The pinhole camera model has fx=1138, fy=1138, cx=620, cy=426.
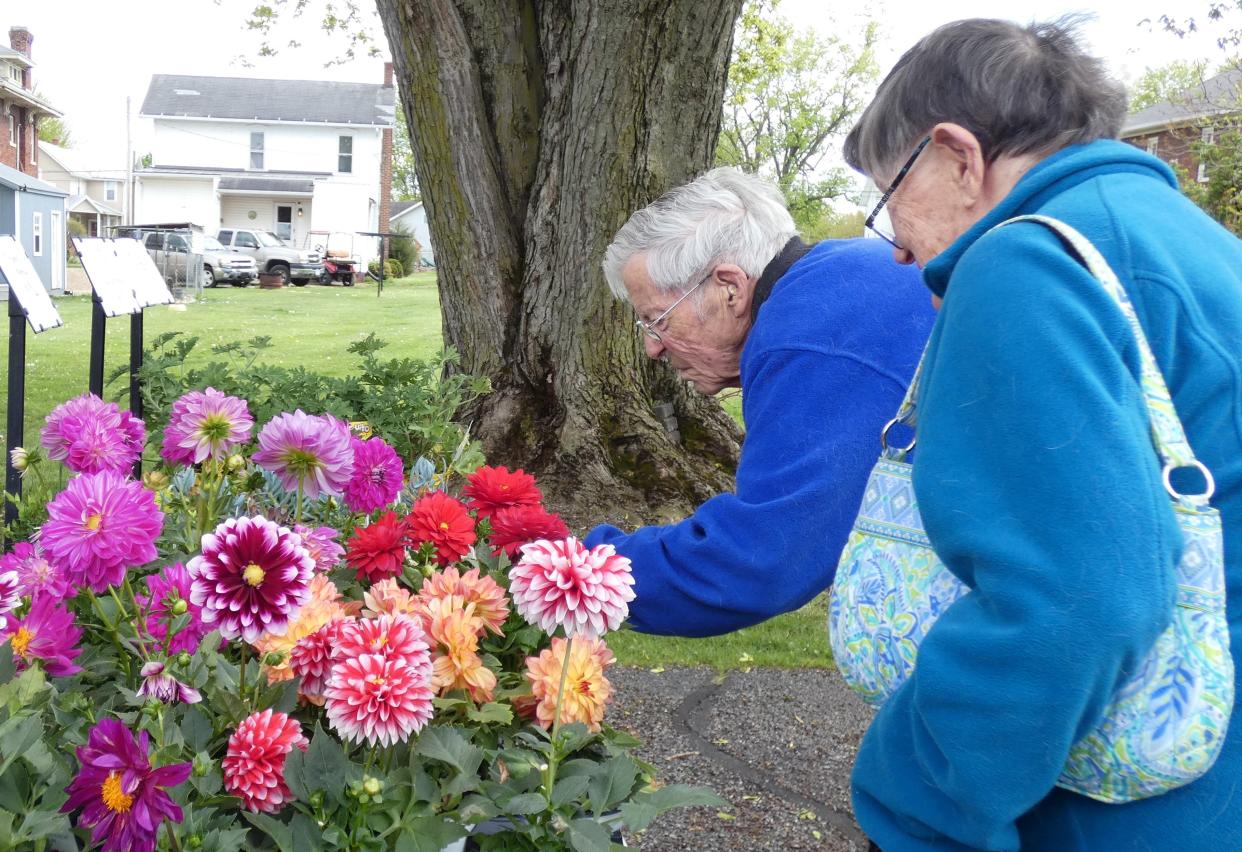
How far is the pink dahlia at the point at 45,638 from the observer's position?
1.44 m

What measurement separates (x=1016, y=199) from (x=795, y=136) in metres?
37.7

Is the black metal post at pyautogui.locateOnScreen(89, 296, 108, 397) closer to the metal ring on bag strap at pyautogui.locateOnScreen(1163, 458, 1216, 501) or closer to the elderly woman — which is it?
the elderly woman

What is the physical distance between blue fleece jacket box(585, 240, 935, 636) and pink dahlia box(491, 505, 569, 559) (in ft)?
0.63

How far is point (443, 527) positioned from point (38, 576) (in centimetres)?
57

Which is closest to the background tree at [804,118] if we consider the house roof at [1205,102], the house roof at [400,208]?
the house roof at [1205,102]

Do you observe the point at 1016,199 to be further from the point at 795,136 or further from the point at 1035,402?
the point at 795,136

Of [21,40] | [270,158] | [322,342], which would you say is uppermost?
[21,40]

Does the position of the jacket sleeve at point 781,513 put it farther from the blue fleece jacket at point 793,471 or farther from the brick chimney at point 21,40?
the brick chimney at point 21,40

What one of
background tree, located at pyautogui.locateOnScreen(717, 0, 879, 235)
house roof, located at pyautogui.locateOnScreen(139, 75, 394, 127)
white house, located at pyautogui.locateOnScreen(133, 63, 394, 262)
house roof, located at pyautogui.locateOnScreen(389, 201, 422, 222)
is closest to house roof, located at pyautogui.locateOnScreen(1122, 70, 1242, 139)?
background tree, located at pyautogui.locateOnScreen(717, 0, 879, 235)

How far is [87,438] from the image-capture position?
1914 mm

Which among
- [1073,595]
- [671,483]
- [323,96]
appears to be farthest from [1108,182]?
[323,96]

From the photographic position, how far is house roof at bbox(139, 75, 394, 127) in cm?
4684

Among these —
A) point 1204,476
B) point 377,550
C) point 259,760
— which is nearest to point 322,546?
point 377,550

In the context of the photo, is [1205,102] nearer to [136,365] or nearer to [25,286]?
[136,365]
